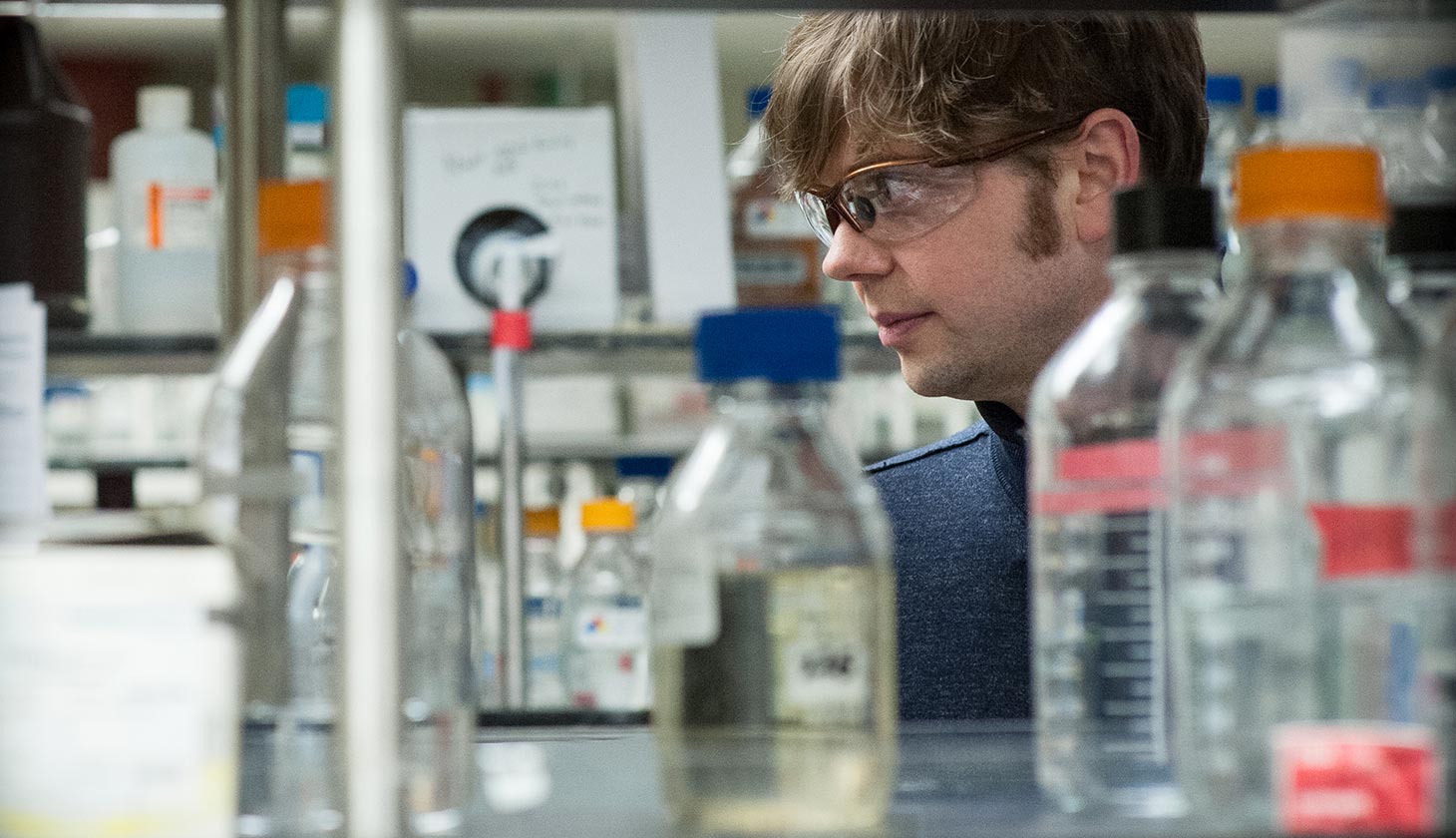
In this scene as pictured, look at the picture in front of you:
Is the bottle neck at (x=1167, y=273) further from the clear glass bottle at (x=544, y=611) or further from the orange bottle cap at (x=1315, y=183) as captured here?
the clear glass bottle at (x=544, y=611)

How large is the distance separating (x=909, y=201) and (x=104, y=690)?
120cm

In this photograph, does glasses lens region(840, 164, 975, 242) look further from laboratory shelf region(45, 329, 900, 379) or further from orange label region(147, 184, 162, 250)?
orange label region(147, 184, 162, 250)

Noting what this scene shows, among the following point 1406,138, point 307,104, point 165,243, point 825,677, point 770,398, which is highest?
point 307,104

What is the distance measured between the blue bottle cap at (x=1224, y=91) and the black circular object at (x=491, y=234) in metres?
1.04

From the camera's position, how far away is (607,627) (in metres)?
2.43

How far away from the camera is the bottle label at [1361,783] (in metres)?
0.50

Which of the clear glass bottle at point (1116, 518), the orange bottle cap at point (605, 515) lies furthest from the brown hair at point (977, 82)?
the clear glass bottle at point (1116, 518)

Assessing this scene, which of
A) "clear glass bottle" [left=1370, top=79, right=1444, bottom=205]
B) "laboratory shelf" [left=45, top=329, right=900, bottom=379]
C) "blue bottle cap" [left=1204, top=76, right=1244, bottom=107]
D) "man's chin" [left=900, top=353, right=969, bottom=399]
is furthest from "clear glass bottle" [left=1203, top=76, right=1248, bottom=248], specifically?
"clear glass bottle" [left=1370, top=79, right=1444, bottom=205]

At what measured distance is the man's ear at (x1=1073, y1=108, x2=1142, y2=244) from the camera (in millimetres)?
1636

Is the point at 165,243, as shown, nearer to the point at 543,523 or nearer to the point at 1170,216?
the point at 543,523

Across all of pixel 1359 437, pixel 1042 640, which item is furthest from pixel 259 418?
pixel 1359 437

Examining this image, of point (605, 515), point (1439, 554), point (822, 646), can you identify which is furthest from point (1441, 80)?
point (605, 515)

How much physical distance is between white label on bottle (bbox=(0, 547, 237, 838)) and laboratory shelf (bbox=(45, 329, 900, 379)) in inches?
64.8

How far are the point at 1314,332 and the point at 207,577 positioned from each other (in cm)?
40
